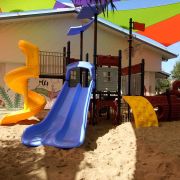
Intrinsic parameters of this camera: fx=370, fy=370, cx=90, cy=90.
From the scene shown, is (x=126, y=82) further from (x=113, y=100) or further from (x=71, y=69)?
Result: (x=71, y=69)

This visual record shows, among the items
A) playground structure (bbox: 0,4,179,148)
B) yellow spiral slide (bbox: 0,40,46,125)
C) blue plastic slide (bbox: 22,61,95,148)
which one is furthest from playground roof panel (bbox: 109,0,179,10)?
blue plastic slide (bbox: 22,61,95,148)

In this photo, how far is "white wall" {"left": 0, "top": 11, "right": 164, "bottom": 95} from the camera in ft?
58.5

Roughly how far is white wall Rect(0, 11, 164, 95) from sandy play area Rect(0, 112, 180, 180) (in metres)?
→ 9.89

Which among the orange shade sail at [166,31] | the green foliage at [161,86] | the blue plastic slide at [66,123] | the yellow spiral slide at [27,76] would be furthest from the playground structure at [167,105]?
the green foliage at [161,86]

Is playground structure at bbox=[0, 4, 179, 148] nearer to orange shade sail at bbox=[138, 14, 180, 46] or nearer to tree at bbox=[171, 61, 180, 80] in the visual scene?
orange shade sail at bbox=[138, 14, 180, 46]

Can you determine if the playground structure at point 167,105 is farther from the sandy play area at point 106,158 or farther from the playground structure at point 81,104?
the sandy play area at point 106,158

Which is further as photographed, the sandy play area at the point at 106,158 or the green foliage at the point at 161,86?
the green foliage at the point at 161,86

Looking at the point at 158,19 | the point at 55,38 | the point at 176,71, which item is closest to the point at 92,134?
the point at 158,19

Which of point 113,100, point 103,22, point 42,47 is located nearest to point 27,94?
point 113,100

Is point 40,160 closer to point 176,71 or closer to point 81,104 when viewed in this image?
point 81,104

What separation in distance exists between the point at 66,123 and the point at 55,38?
10.9 m

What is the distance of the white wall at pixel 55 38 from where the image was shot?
703 inches

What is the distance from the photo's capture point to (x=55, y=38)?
62.6 ft

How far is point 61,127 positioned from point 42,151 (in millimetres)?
1274
